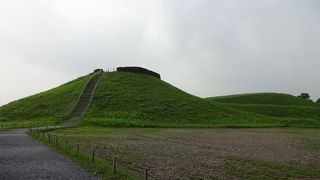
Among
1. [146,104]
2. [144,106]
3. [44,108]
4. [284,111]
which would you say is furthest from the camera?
[284,111]

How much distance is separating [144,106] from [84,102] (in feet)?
45.6

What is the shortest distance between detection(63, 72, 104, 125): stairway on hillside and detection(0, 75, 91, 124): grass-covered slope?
1.26 meters

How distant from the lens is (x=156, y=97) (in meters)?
98.9

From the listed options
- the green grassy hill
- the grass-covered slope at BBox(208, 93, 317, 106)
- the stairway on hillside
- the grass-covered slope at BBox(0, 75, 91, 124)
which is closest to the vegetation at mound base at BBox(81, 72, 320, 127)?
the stairway on hillside

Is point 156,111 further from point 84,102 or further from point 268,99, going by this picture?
point 268,99

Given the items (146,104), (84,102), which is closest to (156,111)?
(146,104)

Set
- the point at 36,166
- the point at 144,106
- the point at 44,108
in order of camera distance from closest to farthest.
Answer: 1. the point at 36,166
2. the point at 144,106
3. the point at 44,108

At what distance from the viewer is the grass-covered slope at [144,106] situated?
256ft

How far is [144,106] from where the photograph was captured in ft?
291

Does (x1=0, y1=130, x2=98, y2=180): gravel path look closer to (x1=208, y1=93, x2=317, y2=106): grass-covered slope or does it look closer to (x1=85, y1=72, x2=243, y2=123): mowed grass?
(x1=85, y1=72, x2=243, y2=123): mowed grass

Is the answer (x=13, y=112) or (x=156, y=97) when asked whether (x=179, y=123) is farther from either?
(x=13, y=112)

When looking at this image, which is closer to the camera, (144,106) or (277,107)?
(144,106)

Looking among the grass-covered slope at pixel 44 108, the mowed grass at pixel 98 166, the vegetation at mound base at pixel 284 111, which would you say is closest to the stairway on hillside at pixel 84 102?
the grass-covered slope at pixel 44 108

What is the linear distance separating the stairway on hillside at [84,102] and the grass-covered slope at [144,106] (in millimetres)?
1425
